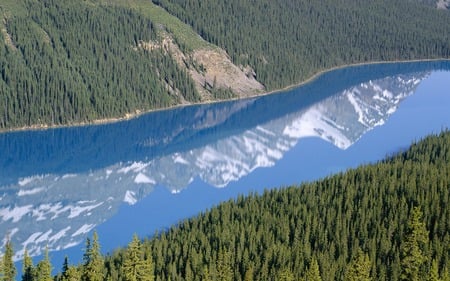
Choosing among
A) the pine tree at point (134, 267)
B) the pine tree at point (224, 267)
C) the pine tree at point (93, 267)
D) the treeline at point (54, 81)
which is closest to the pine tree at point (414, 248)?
the pine tree at point (224, 267)

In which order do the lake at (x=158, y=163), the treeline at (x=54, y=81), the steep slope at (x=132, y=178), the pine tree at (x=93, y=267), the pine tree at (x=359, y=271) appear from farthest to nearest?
the treeline at (x=54, y=81)
the lake at (x=158, y=163)
the steep slope at (x=132, y=178)
the pine tree at (x=359, y=271)
the pine tree at (x=93, y=267)

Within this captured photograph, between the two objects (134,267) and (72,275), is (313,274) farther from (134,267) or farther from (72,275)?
(72,275)

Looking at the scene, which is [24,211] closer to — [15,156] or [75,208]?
[75,208]

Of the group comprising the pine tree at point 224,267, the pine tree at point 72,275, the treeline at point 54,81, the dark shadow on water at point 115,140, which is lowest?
the pine tree at point 224,267

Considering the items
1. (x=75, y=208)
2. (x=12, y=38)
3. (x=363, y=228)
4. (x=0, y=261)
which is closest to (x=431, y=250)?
(x=363, y=228)

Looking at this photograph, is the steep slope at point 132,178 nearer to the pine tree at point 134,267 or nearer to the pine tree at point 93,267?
the pine tree at point 93,267

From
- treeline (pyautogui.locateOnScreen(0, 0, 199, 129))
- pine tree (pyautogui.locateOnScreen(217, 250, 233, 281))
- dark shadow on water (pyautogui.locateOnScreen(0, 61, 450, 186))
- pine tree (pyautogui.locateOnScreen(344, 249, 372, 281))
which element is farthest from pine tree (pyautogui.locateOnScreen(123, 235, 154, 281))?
treeline (pyautogui.locateOnScreen(0, 0, 199, 129))
